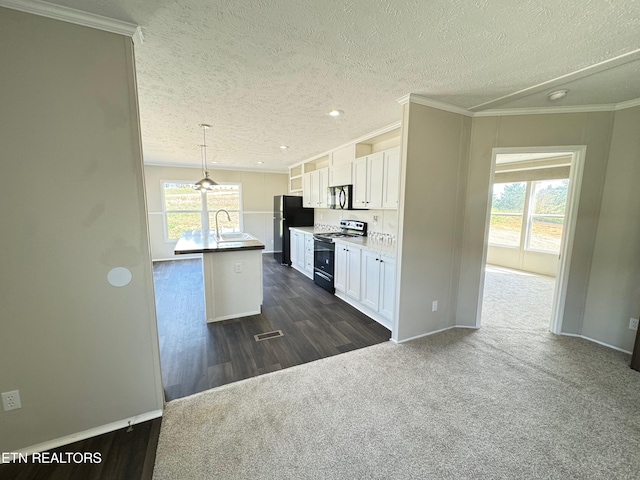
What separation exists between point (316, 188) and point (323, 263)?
1718 mm

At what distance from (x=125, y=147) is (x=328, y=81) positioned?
162 centimetres

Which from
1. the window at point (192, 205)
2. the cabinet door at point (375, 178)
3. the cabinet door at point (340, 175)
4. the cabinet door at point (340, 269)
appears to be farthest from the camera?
the window at point (192, 205)

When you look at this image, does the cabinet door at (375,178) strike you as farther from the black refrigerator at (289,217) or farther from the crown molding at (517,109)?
the black refrigerator at (289,217)

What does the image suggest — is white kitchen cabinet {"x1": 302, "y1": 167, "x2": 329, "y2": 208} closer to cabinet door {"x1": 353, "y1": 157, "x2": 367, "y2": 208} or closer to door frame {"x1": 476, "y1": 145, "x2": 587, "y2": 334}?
cabinet door {"x1": 353, "y1": 157, "x2": 367, "y2": 208}

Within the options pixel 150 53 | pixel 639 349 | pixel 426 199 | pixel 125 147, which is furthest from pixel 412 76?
pixel 639 349

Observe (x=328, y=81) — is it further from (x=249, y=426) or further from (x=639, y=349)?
(x=639, y=349)

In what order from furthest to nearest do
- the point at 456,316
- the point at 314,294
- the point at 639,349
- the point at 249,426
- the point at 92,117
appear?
1. the point at 314,294
2. the point at 456,316
3. the point at 639,349
4. the point at 249,426
5. the point at 92,117

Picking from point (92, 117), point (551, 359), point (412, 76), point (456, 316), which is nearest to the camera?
point (92, 117)

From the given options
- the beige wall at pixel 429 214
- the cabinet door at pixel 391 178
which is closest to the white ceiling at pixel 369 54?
the beige wall at pixel 429 214

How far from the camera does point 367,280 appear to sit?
11.5ft

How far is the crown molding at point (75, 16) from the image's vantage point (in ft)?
4.36

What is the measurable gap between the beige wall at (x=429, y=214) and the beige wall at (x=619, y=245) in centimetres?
144

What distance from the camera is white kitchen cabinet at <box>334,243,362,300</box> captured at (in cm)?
374

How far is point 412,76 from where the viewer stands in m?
2.11
